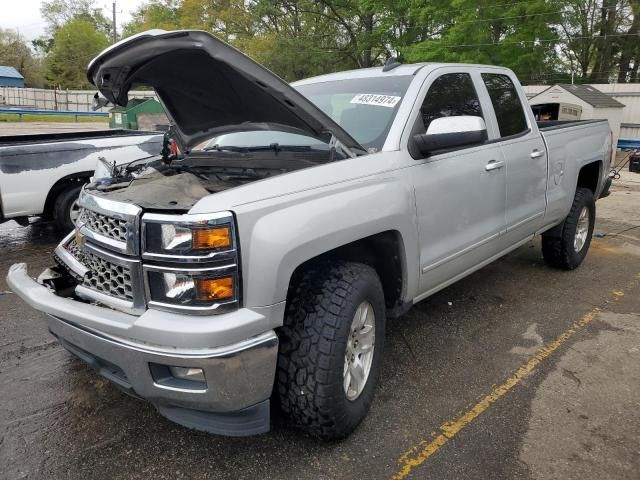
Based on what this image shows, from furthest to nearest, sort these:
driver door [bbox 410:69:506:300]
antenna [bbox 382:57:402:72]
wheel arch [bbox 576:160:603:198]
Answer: wheel arch [bbox 576:160:603:198], antenna [bbox 382:57:402:72], driver door [bbox 410:69:506:300]

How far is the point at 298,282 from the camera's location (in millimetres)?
2547

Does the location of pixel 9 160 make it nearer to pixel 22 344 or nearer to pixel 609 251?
pixel 22 344

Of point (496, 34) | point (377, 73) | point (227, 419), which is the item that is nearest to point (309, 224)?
point (227, 419)

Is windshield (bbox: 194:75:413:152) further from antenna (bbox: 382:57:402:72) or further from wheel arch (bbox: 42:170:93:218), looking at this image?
wheel arch (bbox: 42:170:93:218)

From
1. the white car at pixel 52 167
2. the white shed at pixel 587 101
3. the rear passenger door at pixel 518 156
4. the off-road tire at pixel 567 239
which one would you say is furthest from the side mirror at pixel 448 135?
the white shed at pixel 587 101

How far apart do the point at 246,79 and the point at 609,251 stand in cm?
541

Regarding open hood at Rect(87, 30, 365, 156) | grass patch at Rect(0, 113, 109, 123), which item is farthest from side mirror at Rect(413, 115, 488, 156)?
Answer: grass patch at Rect(0, 113, 109, 123)

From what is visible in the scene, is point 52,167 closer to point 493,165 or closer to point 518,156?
point 493,165

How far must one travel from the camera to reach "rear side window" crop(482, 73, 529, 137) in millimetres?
4136

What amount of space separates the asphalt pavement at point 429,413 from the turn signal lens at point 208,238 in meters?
1.09

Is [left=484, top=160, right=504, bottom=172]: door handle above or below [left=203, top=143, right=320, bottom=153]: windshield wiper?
below

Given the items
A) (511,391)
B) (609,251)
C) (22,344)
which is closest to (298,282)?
(511,391)

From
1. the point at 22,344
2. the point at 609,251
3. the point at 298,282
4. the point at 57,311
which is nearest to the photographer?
the point at 57,311

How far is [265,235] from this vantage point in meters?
2.17
